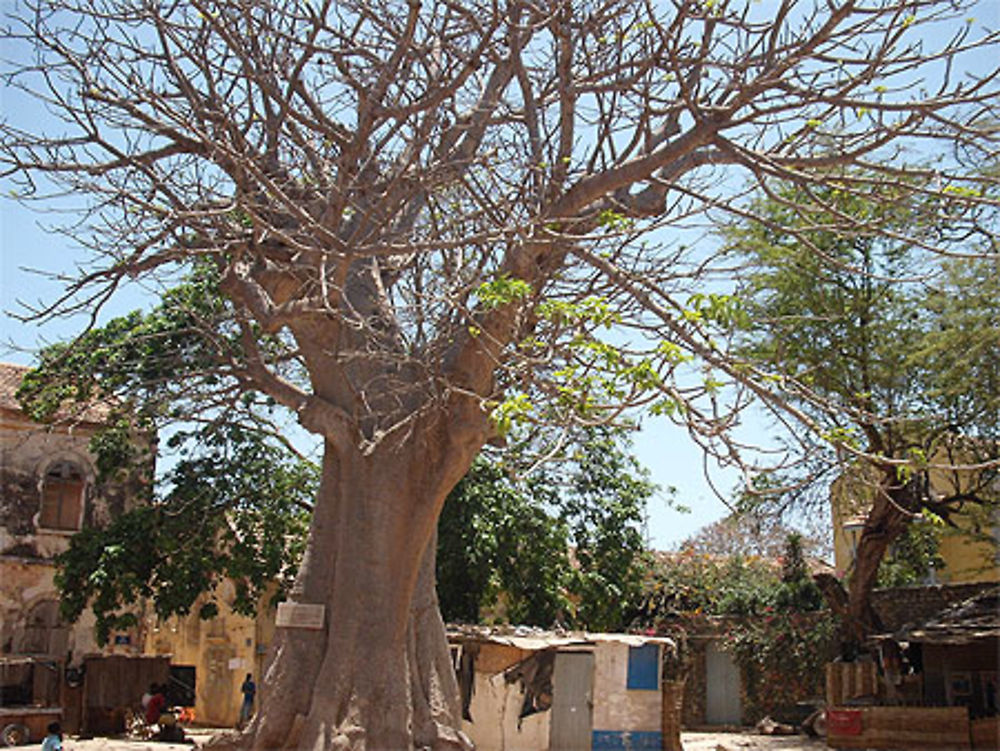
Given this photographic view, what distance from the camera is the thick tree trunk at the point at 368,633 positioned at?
8453mm

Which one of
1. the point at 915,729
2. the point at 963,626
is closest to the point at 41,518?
the point at 915,729

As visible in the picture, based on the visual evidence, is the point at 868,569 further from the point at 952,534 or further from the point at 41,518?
the point at 41,518

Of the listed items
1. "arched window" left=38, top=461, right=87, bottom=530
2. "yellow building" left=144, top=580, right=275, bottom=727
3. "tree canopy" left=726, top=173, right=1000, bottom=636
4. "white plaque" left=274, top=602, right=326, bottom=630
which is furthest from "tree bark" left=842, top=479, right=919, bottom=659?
"arched window" left=38, top=461, right=87, bottom=530

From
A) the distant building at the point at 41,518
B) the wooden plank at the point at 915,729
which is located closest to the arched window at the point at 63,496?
the distant building at the point at 41,518

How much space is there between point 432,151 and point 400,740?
478 centimetres

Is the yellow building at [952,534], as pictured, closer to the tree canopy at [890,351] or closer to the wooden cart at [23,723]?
the tree canopy at [890,351]

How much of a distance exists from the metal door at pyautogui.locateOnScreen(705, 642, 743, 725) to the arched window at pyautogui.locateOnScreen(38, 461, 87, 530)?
13569mm

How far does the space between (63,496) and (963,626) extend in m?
16.5

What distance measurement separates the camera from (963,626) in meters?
15.2

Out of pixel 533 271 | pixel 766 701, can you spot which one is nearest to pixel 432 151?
pixel 533 271

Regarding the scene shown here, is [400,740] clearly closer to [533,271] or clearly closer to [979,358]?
[533,271]

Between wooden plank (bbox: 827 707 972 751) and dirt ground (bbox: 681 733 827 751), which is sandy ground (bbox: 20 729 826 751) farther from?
wooden plank (bbox: 827 707 972 751)

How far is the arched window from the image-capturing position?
2130cm

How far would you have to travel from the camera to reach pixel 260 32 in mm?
8617
